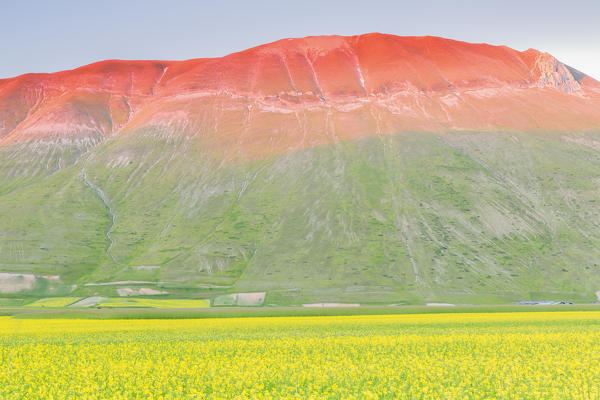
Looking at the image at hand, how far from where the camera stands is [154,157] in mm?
198875

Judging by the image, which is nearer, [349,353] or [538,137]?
[349,353]

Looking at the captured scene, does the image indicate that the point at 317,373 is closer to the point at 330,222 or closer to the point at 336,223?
the point at 336,223

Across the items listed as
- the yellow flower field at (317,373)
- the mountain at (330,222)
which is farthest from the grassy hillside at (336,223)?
the yellow flower field at (317,373)

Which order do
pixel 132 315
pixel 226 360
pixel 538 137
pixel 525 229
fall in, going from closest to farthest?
pixel 226 360 → pixel 132 315 → pixel 525 229 → pixel 538 137

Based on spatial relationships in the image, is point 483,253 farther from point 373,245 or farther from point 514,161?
point 514,161

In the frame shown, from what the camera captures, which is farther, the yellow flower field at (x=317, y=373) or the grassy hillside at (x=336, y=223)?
the grassy hillside at (x=336, y=223)

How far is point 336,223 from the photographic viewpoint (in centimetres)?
15575

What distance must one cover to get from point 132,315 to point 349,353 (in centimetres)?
6119

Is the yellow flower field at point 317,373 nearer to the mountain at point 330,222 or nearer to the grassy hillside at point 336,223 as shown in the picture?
the grassy hillside at point 336,223

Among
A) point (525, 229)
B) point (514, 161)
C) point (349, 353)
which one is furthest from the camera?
point (514, 161)

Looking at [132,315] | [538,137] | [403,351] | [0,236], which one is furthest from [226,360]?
[538,137]

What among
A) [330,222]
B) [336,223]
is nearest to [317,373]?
[336,223]

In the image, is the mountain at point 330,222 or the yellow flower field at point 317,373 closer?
the yellow flower field at point 317,373

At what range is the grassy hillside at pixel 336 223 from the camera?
133 m
